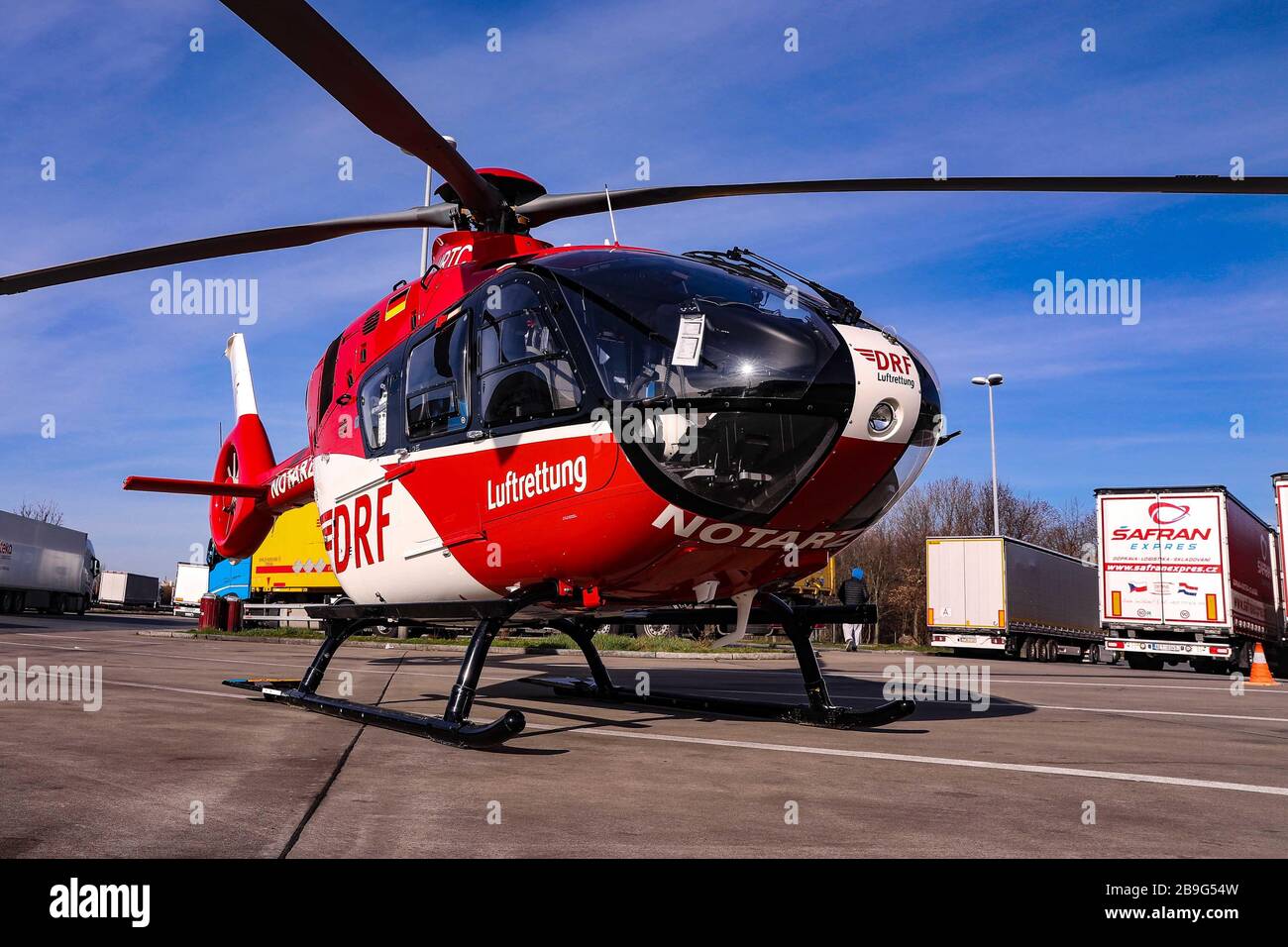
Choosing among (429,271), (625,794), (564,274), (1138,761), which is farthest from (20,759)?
(1138,761)

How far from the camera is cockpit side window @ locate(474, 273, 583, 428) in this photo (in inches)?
230

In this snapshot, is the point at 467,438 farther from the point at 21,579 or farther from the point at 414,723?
the point at 21,579

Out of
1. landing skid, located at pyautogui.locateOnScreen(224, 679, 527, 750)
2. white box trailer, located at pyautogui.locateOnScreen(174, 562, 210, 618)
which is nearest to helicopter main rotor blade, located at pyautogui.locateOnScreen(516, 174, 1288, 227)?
→ landing skid, located at pyautogui.locateOnScreen(224, 679, 527, 750)

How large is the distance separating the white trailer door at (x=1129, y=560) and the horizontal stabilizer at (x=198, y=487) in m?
21.6

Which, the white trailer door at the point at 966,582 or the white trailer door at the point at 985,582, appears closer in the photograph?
the white trailer door at the point at 985,582

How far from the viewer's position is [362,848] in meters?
3.23

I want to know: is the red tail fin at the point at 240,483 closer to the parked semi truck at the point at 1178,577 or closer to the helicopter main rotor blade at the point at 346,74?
the helicopter main rotor blade at the point at 346,74

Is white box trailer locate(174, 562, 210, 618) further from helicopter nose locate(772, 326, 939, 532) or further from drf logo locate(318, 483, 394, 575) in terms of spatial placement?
helicopter nose locate(772, 326, 939, 532)

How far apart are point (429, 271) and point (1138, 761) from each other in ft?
20.0

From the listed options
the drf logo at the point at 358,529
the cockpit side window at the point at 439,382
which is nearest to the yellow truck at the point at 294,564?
the drf logo at the point at 358,529

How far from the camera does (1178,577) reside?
23891 mm

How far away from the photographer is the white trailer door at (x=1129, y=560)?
79.5 ft

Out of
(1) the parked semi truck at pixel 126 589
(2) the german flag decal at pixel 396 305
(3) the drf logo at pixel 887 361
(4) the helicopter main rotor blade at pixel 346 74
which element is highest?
(4) the helicopter main rotor blade at pixel 346 74

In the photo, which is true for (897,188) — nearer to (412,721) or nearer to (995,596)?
(412,721)
